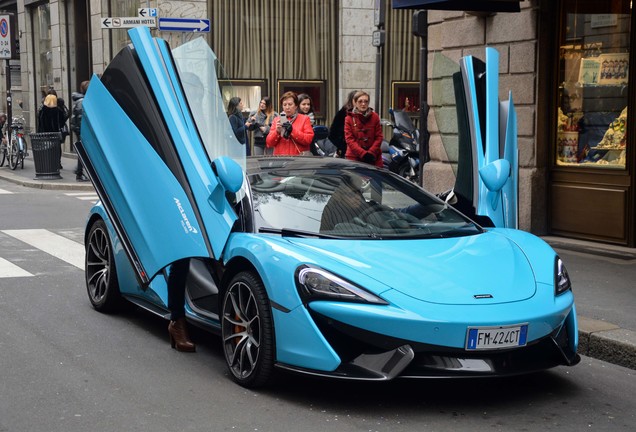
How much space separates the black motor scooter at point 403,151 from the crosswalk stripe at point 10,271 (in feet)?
28.9

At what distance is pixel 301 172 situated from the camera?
255 inches

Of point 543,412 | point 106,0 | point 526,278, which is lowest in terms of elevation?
point 543,412

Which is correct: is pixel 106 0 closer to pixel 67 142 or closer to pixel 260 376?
pixel 67 142

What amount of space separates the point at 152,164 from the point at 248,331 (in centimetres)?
135

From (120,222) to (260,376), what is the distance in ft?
5.97

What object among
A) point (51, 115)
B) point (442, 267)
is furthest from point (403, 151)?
point (442, 267)

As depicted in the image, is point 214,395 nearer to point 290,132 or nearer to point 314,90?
point 290,132

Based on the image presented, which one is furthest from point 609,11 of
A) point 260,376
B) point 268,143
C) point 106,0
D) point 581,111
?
point 106,0

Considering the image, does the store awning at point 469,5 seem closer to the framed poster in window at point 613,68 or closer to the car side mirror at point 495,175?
the framed poster in window at point 613,68

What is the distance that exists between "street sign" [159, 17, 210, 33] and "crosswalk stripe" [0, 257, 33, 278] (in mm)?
7790

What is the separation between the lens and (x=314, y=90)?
2378 cm

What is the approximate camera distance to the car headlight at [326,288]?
505 centimetres

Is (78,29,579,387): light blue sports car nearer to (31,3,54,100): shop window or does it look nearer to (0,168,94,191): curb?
(0,168,94,191): curb

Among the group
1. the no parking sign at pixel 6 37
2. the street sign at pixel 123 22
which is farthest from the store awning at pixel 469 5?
the no parking sign at pixel 6 37
